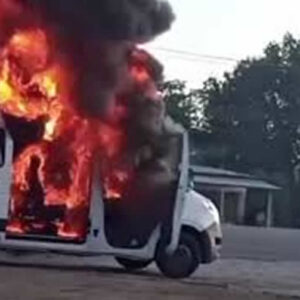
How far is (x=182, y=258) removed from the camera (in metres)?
19.6

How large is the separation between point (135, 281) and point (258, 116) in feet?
203

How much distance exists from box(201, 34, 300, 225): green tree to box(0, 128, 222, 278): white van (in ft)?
187

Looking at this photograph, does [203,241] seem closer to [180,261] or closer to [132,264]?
[180,261]

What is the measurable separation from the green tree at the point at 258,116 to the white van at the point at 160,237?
56.9 metres

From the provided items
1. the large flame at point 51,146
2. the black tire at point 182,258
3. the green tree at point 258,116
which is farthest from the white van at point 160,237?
the green tree at point 258,116

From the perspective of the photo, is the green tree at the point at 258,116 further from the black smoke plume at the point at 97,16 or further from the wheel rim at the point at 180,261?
the black smoke plume at the point at 97,16

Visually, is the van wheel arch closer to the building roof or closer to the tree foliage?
the building roof

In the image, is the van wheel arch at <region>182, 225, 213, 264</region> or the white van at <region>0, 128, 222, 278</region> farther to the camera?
the van wheel arch at <region>182, 225, 213, 264</region>

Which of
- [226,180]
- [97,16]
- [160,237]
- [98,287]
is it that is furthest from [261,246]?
[226,180]

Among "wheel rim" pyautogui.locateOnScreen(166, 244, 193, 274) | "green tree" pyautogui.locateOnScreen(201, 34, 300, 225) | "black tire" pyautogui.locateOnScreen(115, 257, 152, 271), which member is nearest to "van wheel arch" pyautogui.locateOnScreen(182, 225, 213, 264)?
"wheel rim" pyautogui.locateOnScreen(166, 244, 193, 274)

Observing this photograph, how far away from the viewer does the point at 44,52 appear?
19.1m

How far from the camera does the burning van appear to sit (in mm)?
18406

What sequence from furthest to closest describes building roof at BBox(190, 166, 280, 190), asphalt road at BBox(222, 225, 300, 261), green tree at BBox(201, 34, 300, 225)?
green tree at BBox(201, 34, 300, 225), building roof at BBox(190, 166, 280, 190), asphalt road at BBox(222, 225, 300, 261)

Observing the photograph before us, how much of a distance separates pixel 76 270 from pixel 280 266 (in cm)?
701
